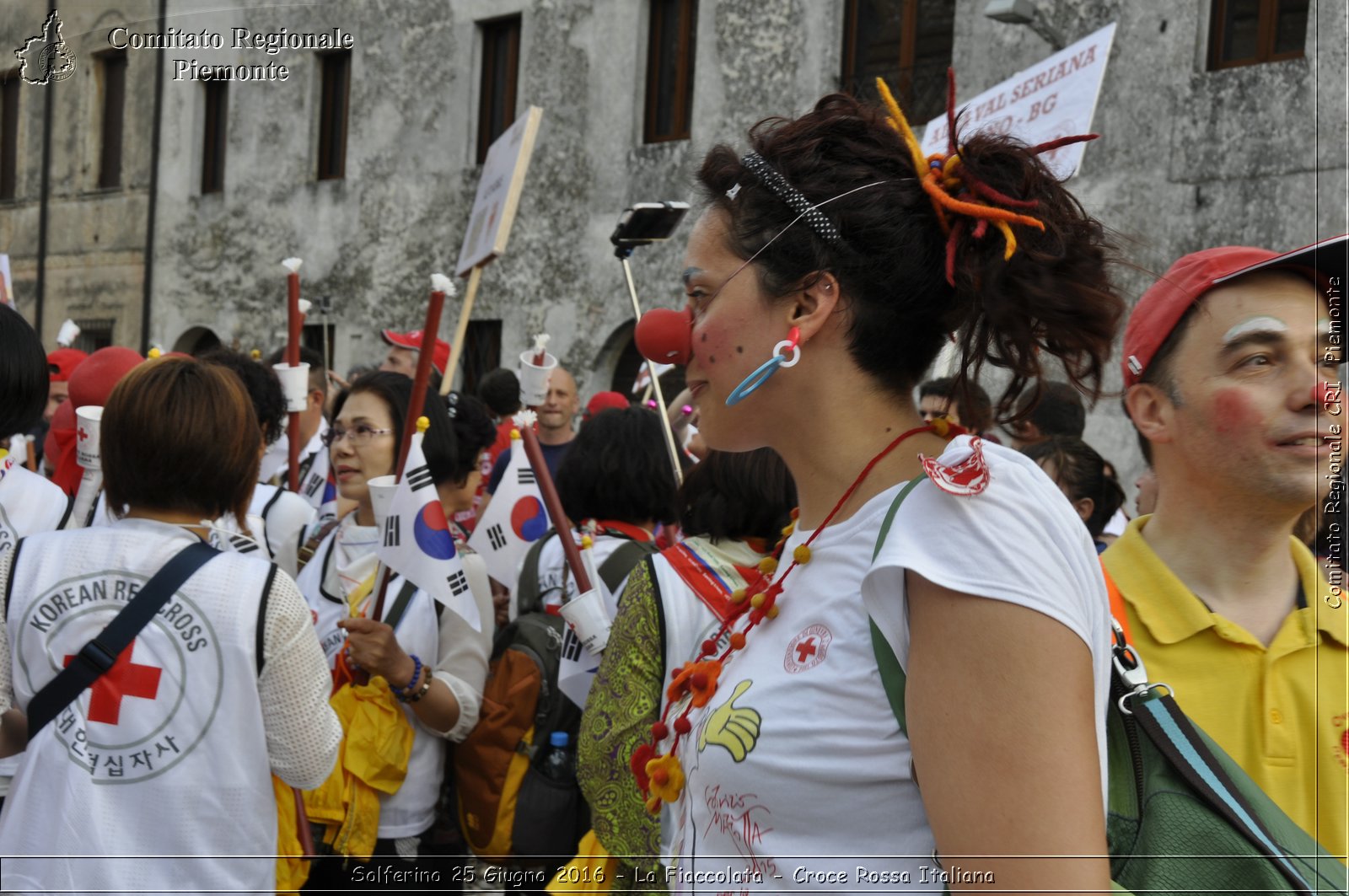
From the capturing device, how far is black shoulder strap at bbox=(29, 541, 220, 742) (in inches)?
94.4

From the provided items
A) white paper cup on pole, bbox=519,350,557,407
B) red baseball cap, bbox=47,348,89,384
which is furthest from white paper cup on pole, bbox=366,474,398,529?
red baseball cap, bbox=47,348,89,384

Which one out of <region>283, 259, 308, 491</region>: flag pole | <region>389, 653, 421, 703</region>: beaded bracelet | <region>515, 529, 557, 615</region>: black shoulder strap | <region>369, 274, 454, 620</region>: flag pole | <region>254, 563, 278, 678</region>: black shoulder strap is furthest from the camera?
<region>283, 259, 308, 491</region>: flag pole

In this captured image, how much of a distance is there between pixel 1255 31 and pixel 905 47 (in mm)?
2907

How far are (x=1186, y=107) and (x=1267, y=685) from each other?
8.61 meters

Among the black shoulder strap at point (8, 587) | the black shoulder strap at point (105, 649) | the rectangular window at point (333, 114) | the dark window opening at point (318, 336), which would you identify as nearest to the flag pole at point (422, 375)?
the black shoulder strap at point (105, 649)

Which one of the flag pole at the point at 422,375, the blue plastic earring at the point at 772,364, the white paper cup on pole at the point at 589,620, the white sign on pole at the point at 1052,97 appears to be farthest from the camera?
the white sign on pole at the point at 1052,97

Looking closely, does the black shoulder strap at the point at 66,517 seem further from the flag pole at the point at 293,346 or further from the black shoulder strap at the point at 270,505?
the flag pole at the point at 293,346

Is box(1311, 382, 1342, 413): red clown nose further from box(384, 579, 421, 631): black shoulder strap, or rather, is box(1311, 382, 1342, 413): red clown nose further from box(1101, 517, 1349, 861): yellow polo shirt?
box(384, 579, 421, 631): black shoulder strap

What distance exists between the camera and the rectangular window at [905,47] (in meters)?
10.8

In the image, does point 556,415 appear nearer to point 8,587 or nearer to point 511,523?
point 511,523

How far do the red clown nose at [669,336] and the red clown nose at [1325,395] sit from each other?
0.95 meters

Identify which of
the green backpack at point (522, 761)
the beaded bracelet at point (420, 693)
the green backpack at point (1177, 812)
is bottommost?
the green backpack at point (522, 761)

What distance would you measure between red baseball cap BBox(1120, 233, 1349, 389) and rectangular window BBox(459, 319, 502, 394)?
39.9 ft

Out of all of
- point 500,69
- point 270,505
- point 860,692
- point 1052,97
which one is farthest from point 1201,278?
point 500,69
